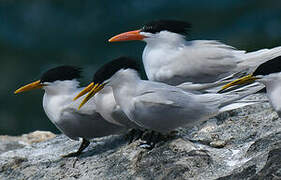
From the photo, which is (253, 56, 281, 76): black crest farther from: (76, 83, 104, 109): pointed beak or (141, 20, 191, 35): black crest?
(141, 20, 191, 35): black crest

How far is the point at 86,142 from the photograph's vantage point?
481 cm

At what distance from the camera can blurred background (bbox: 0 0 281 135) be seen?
10.8m

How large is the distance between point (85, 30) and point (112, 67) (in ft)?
23.9

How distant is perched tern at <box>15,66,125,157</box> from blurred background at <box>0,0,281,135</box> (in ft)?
17.8

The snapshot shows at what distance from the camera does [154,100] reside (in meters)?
4.20

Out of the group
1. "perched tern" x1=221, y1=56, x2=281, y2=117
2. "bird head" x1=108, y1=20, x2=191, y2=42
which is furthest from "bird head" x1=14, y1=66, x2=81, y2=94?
"perched tern" x1=221, y1=56, x2=281, y2=117

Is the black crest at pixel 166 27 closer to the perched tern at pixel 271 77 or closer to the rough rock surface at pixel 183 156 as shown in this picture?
the rough rock surface at pixel 183 156

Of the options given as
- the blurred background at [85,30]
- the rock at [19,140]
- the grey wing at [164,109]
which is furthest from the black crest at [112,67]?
the blurred background at [85,30]

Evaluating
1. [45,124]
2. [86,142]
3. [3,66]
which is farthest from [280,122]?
[3,66]

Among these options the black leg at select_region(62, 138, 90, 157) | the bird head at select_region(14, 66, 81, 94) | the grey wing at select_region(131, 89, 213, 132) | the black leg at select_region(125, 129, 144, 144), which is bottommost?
the black leg at select_region(62, 138, 90, 157)

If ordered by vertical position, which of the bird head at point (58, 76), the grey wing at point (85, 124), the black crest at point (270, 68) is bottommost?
the grey wing at point (85, 124)

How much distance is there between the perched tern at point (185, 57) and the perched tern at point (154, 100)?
57 centimetres

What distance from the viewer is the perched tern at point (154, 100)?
4.21 metres

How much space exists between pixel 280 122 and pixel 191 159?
32.3 inches
